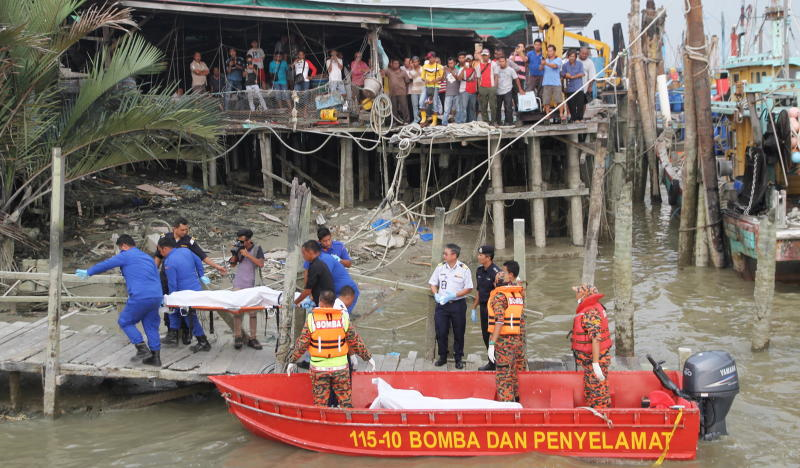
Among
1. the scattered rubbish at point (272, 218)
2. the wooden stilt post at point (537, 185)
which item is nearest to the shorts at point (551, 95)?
the wooden stilt post at point (537, 185)

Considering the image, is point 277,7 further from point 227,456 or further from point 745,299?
point 227,456

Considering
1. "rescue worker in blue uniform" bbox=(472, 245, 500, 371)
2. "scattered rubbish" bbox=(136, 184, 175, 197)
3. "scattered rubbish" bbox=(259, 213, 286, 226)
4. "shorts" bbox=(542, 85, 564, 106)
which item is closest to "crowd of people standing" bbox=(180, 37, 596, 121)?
"shorts" bbox=(542, 85, 564, 106)

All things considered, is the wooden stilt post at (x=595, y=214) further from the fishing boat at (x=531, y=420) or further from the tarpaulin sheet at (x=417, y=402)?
the tarpaulin sheet at (x=417, y=402)

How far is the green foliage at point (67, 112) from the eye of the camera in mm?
12156

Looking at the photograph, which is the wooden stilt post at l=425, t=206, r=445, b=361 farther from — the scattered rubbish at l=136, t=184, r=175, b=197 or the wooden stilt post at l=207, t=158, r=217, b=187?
the wooden stilt post at l=207, t=158, r=217, b=187

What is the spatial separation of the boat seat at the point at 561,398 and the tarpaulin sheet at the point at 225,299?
3.20 m

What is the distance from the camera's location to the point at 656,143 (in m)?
23.7

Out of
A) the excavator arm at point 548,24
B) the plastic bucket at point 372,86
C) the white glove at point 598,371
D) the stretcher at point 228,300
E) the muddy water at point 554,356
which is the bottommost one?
the muddy water at point 554,356

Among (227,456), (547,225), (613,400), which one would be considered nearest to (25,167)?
(227,456)

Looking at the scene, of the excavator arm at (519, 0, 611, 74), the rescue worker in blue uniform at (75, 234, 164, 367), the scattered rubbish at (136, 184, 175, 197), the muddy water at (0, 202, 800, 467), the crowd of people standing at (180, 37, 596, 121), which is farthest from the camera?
the excavator arm at (519, 0, 611, 74)

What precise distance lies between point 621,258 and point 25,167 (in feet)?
30.7

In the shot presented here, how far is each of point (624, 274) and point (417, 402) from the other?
3.42 meters

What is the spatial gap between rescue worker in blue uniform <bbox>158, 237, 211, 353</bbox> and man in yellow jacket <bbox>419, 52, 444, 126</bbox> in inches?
377

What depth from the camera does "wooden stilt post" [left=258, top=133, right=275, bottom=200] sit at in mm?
19250
